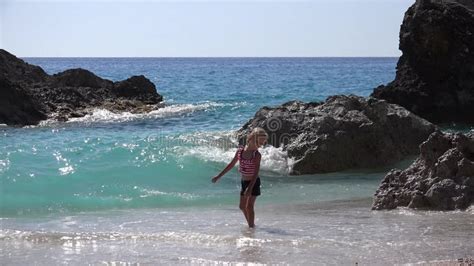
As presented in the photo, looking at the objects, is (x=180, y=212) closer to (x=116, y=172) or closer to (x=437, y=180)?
(x=437, y=180)

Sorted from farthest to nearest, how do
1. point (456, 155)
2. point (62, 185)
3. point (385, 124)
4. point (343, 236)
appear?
1. point (385, 124)
2. point (62, 185)
3. point (456, 155)
4. point (343, 236)

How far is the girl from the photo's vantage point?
8.63 metres

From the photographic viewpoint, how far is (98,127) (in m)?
22.0

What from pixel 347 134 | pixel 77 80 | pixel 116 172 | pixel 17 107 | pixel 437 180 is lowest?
pixel 116 172

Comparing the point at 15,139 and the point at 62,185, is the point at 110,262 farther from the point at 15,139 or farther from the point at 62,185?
the point at 15,139

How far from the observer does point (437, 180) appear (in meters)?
9.23

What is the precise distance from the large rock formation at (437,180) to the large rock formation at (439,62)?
1263cm

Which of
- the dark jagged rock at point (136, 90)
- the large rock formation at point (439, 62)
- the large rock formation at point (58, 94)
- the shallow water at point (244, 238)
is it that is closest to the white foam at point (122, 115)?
the large rock formation at point (58, 94)

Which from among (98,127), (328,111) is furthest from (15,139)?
(328,111)

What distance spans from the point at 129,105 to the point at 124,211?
59.9 ft

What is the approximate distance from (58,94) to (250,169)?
18417mm

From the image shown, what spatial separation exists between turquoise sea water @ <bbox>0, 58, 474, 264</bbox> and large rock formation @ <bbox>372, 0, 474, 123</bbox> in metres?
7.96

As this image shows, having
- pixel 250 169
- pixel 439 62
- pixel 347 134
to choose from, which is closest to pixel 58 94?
pixel 439 62

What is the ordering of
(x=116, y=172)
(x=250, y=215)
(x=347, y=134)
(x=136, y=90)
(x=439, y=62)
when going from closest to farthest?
(x=250, y=215) < (x=347, y=134) < (x=116, y=172) < (x=439, y=62) < (x=136, y=90)
